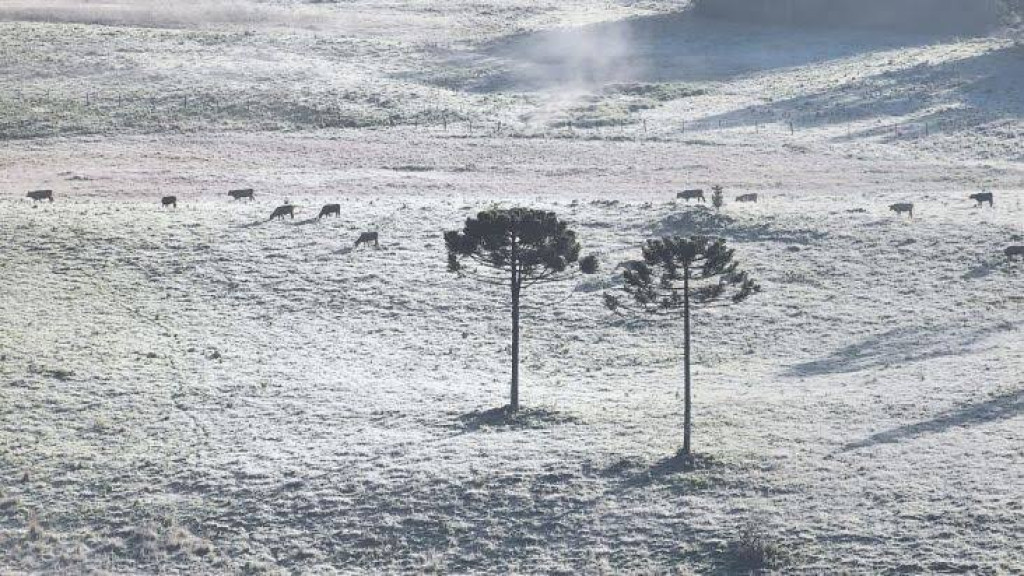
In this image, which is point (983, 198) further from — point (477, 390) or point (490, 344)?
point (477, 390)

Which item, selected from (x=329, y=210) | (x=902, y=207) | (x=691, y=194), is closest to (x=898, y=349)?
(x=902, y=207)

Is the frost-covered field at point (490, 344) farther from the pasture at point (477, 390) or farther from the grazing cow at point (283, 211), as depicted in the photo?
the grazing cow at point (283, 211)

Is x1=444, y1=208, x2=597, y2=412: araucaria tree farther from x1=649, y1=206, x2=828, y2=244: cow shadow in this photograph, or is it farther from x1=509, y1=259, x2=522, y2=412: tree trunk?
x1=649, y1=206, x2=828, y2=244: cow shadow

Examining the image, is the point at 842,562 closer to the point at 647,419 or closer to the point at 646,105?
the point at 647,419

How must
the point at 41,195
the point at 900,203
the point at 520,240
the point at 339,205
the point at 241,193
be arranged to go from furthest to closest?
1. the point at 241,193
2. the point at 41,195
3. the point at 339,205
4. the point at 900,203
5. the point at 520,240

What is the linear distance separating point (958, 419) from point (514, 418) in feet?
42.8

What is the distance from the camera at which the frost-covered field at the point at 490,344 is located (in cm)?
3678

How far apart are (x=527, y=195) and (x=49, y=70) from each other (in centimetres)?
4974

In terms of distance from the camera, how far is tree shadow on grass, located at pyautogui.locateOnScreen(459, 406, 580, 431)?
43562 millimetres

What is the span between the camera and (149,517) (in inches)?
1486

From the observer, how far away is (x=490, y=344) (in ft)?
173

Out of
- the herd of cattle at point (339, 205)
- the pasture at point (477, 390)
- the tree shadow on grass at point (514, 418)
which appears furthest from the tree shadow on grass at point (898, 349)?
the herd of cattle at point (339, 205)

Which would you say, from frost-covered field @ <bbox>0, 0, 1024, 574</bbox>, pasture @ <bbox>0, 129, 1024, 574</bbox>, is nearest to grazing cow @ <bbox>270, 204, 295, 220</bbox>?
frost-covered field @ <bbox>0, 0, 1024, 574</bbox>

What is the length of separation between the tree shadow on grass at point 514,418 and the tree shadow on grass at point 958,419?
878cm
